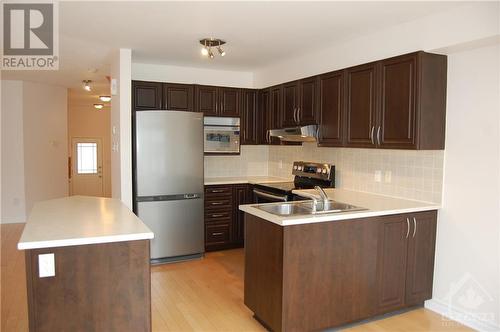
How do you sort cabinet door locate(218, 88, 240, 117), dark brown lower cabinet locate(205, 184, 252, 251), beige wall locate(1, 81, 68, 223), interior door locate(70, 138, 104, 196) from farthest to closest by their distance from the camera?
interior door locate(70, 138, 104, 196)
beige wall locate(1, 81, 68, 223)
cabinet door locate(218, 88, 240, 117)
dark brown lower cabinet locate(205, 184, 252, 251)

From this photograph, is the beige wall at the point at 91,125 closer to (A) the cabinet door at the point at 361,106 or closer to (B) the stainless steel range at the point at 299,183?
(B) the stainless steel range at the point at 299,183

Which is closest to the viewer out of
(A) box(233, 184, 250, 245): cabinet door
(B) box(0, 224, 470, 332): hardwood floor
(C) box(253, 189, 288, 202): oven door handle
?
(B) box(0, 224, 470, 332): hardwood floor

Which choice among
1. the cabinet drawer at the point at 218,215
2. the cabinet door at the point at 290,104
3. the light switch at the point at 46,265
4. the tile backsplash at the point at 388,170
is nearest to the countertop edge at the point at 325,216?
the tile backsplash at the point at 388,170

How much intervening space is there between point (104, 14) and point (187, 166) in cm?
204

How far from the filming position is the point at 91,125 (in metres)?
10.2

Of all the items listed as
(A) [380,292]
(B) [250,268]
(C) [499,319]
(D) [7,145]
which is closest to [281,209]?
(B) [250,268]

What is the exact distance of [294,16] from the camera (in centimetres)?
314

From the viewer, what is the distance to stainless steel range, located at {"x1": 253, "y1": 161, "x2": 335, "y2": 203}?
4.47m

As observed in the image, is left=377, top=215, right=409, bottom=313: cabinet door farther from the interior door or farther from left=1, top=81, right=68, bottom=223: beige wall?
the interior door

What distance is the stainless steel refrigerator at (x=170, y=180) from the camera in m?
4.47

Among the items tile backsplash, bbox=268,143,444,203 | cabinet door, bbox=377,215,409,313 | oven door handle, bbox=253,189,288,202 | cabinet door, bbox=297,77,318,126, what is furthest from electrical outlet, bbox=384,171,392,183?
oven door handle, bbox=253,189,288,202

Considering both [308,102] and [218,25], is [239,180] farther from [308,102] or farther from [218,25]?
[218,25]

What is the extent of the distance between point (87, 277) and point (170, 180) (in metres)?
2.48

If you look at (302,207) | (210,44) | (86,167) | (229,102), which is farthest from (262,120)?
(86,167)
